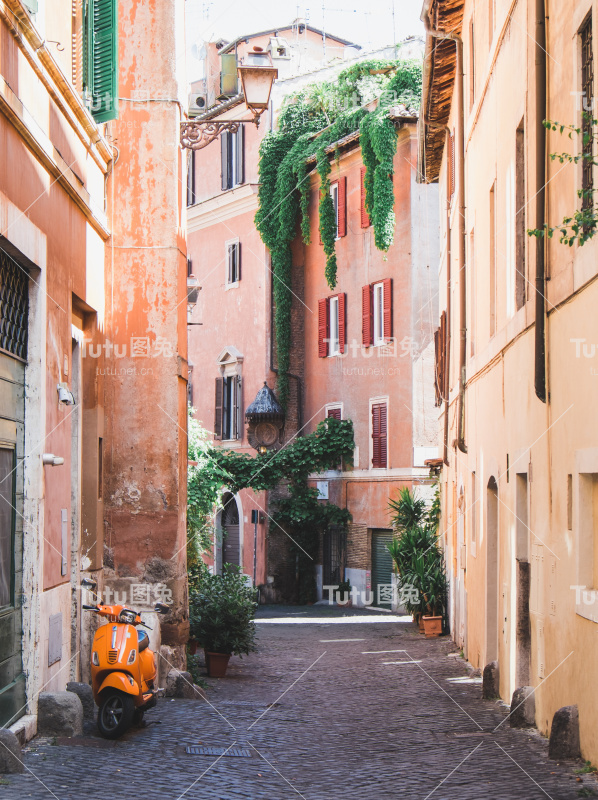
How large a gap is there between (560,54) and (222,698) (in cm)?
699

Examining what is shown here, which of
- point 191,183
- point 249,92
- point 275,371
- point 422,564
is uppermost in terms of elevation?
point 191,183

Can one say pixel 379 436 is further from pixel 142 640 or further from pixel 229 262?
pixel 142 640

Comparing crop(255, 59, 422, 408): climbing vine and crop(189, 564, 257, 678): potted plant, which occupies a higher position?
crop(255, 59, 422, 408): climbing vine

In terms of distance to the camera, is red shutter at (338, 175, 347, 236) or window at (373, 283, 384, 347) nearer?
window at (373, 283, 384, 347)

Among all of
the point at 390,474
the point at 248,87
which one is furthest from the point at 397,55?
the point at 248,87

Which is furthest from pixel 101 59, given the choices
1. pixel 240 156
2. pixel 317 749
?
pixel 240 156

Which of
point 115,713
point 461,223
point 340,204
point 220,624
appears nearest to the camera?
point 115,713

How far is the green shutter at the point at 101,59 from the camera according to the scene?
395 inches

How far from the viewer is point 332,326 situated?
28297mm

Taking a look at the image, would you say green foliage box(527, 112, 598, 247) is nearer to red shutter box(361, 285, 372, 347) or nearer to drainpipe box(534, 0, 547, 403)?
drainpipe box(534, 0, 547, 403)

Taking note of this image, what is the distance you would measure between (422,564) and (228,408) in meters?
13.8

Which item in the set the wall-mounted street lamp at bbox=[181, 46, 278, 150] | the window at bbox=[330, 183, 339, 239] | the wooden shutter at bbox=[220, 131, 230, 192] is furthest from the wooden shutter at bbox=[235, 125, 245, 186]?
the wall-mounted street lamp at bbox=[181, 46, 278, 150]

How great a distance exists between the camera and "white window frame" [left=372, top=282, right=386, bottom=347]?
26375mm

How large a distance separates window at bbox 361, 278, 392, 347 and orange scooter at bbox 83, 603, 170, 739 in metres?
18.0
